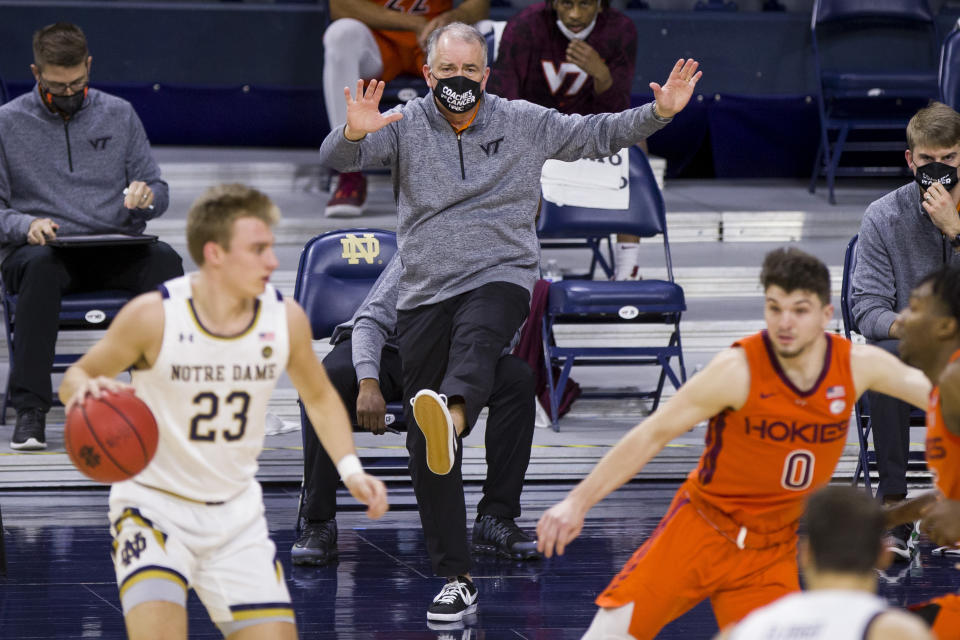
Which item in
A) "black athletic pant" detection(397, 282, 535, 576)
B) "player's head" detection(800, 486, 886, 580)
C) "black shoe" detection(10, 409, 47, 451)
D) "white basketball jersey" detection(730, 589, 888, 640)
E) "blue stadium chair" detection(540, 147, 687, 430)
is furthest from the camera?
"blue stadium chair" detection(540, 147, 687, 430)

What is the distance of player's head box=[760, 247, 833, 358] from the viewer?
318 cm

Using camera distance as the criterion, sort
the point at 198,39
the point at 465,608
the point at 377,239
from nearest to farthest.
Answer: the point at 465,608 < the point at 377,239 < the point at 198,39

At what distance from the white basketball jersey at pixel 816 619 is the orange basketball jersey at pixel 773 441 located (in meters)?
1.22

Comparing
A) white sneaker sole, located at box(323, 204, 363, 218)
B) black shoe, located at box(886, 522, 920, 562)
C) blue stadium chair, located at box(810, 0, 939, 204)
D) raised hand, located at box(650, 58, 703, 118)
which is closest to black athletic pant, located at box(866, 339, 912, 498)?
black shoe, located at box(886, 522, 920, 562)

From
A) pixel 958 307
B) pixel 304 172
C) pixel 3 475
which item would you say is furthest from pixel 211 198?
pixel 304 172

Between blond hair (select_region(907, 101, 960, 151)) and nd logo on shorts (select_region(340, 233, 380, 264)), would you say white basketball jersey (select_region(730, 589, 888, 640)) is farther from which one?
nd logo on shorts (select_region(340, 233, 380, 264))

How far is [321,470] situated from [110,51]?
4.91 m

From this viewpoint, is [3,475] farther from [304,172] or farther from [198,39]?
[198,39]

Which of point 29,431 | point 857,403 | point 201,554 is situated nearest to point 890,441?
point 857,403

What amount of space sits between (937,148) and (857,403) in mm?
964

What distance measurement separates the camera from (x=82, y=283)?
591cm

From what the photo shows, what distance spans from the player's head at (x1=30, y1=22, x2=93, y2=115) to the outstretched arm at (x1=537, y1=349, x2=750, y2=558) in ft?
11.7


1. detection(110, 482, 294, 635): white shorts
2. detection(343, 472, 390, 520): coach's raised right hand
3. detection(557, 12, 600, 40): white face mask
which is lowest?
detection(110, 482, 294, 635): white shorts

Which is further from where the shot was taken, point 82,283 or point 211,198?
point 82,283
